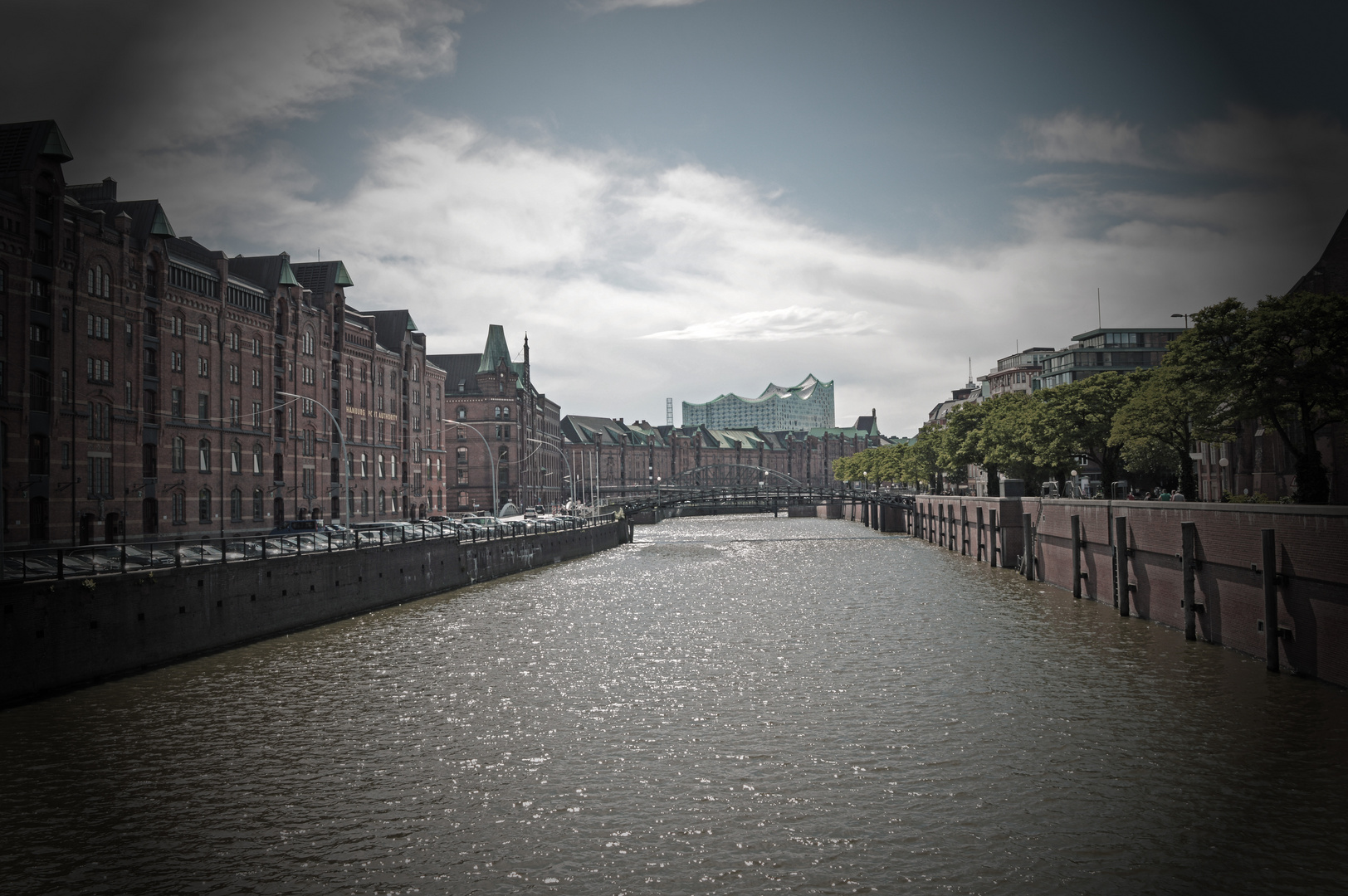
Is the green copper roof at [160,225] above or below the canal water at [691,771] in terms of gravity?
above

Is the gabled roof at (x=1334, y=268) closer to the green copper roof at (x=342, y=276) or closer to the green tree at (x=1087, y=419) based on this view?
the green tree at (x=1087, y=419)

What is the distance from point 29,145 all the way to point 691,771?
4629 cm

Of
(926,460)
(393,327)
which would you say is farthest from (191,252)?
(926,460)

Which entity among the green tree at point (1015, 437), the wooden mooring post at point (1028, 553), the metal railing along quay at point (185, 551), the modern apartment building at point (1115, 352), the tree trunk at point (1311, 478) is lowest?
the wooden mooring post at point (1028, 553)

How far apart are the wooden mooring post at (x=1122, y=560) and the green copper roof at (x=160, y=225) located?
55.4 meters

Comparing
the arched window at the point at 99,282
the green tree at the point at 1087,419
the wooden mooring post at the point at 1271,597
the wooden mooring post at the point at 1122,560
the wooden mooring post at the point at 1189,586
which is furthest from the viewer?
the green tree at the point at 1087,419

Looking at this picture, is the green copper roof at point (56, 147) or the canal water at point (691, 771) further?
the green copper roof at point (56, 147)

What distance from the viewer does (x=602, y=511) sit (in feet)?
455

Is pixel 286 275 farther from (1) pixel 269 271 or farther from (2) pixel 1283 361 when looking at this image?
(2) pixel 1283 361

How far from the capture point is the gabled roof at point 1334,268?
63.1 m

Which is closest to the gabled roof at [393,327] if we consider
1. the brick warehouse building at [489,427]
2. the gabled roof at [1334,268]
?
the brick warehouse building at [489,427]

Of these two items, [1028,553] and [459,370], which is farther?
[459,370]

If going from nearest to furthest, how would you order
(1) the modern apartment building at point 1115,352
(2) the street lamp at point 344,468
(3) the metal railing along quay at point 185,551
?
1. (3) the metal railing along quay at point 185,551
2. (2) the street lamp at point 344,468
3. (1) the modern apartment building at point 1115,352

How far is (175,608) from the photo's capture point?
3491 cm
